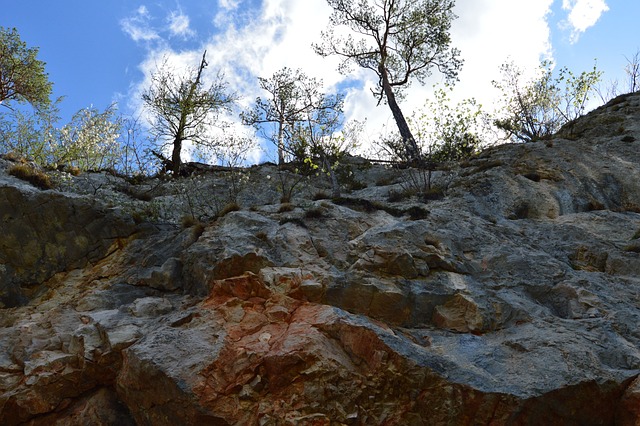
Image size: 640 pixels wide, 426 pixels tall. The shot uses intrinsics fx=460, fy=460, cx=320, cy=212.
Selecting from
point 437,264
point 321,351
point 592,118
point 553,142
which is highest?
point 592,118

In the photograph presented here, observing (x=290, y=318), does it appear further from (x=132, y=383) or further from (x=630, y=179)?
(x=630, y=179)

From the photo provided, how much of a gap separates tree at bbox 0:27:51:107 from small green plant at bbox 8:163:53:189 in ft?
36.5

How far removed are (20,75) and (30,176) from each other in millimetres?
12042

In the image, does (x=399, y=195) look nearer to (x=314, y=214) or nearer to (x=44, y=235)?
(x=314, y=214)

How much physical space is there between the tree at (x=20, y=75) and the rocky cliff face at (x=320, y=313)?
11823 millimetres

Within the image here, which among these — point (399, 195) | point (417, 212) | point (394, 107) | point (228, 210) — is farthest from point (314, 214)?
point (394, 107)

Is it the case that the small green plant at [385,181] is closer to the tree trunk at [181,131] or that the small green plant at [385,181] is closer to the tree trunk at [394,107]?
the tree trunk at [394,107]

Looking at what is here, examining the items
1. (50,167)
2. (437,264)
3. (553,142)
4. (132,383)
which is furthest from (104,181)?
(553,142)

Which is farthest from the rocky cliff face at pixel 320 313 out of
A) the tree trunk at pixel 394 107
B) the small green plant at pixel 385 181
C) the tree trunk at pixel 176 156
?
the tree trunk at pixel 394 107

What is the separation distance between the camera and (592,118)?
2078 cm

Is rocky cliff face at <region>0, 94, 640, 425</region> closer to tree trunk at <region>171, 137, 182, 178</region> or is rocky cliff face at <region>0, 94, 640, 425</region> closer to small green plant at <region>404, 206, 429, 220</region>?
small green plant at <region>404, 206, 429, 220</region>

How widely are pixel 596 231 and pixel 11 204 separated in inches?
554

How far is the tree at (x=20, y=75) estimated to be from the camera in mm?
20812

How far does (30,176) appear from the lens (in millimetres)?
12219
